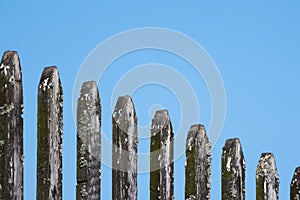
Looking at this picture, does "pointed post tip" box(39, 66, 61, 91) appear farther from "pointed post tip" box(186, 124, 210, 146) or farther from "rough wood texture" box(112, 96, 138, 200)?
"pointed post tip" box(186, 124, 210, 146)

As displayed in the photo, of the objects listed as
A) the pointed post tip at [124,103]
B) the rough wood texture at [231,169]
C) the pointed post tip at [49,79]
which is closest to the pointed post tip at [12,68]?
the pointed post tip at [49,79]

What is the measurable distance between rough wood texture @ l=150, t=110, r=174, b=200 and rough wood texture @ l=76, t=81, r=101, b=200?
1.78ft

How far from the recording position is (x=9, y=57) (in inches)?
198

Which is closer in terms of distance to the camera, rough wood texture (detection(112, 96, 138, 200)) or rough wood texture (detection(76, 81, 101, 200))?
rough wood texture (detection(76, 81, 101, 200))

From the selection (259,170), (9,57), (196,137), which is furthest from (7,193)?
(259,170)

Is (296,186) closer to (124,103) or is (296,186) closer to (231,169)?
(231,169)

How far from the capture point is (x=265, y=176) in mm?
5664

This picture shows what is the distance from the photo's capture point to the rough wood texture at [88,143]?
16.4 ft

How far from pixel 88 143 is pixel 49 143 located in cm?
31

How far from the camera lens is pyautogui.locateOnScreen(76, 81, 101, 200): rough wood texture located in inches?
196

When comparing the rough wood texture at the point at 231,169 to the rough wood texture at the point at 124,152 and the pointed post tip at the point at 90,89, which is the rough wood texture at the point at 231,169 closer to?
the rough wood texture at the point at 124,152

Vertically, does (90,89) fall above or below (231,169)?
above

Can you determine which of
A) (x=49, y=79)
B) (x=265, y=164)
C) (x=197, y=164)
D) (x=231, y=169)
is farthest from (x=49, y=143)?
(x=265, y=164)

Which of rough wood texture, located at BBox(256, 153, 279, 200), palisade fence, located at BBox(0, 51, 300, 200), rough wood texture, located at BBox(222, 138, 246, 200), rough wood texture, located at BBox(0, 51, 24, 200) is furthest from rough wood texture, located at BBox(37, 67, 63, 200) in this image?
rough wood texture, located at BBox(256, 153, 279, 200)
